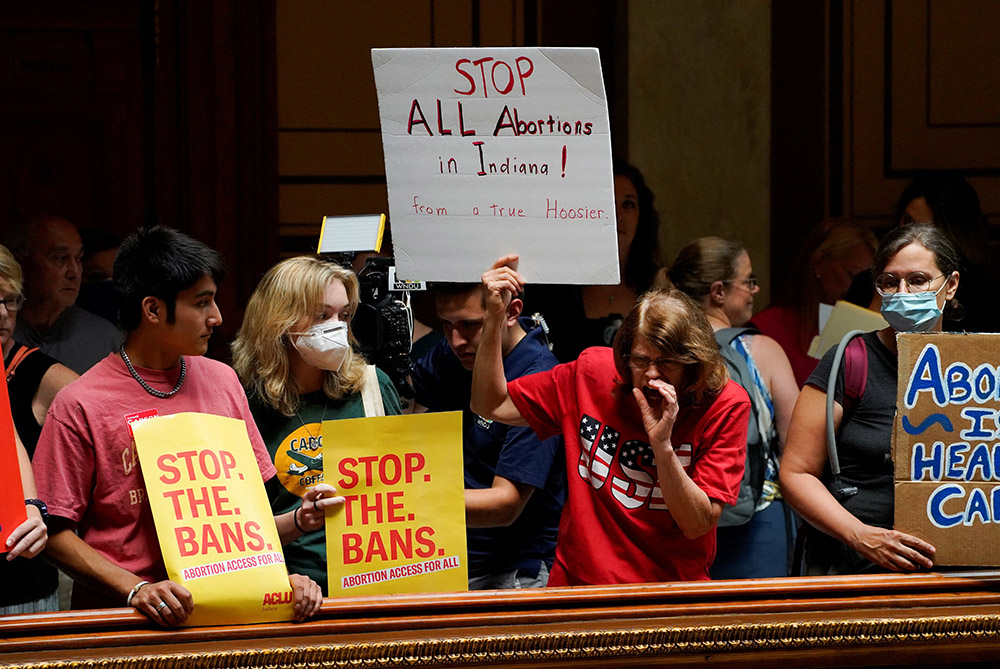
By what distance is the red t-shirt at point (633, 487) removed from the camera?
2604 millimetres

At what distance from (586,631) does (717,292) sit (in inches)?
72.6

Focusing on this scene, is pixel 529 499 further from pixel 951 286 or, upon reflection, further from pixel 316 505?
pixel 951 286

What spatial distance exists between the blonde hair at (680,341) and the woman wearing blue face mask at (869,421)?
36 centimetres

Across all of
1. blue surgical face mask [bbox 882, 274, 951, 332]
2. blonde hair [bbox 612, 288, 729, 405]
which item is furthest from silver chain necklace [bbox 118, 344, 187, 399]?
blue surgical face mask [bbox 882, 274, 951, 332]

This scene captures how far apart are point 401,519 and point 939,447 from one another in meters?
1.03

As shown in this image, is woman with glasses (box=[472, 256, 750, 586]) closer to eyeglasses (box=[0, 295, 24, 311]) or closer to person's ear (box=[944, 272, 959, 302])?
person's ear (box=[944, 272, 959, 302])

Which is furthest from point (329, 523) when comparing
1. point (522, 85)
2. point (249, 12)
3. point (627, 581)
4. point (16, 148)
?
point (16, 148)

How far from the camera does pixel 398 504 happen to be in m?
2.48

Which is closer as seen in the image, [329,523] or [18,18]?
[329,523]

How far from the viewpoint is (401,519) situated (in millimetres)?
2484

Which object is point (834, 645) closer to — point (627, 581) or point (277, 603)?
point (627, 581)

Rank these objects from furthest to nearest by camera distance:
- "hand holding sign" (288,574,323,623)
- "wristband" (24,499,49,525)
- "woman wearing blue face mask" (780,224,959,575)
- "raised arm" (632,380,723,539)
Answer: "woman wearing blue face mask" (780,224,959,575) < "raised arm" (632,380,723,539) < "wristband" (24,499,49,525) < "hand holding sign" (288,574,323,623)

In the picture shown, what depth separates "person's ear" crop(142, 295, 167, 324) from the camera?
260 cm

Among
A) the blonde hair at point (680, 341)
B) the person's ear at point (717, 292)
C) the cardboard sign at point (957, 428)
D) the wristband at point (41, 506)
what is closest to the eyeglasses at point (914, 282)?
the cardboard sign at point (957, 428)
